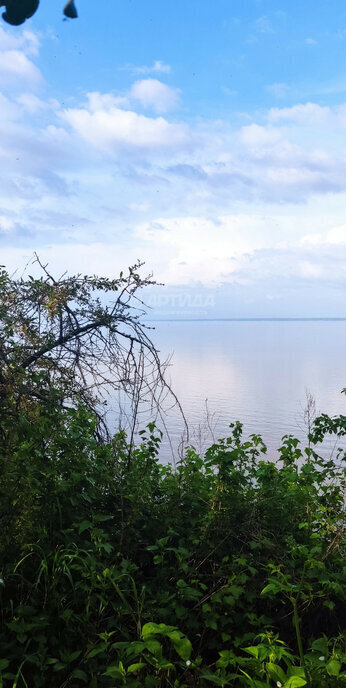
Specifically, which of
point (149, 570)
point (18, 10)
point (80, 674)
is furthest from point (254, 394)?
point (18, 10)

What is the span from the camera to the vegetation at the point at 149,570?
2746 mm

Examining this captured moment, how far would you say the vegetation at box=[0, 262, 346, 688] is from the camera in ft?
9.01

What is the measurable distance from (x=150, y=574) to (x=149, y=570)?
3 cm

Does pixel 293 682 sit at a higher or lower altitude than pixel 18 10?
lower

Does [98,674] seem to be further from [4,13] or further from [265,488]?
[4,13]

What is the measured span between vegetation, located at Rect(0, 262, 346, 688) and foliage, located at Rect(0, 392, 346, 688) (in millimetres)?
11

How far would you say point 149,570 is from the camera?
3676 mm

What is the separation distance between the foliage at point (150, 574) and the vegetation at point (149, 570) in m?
0.01

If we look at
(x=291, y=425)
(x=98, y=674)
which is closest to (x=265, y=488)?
(x=98, y=674)

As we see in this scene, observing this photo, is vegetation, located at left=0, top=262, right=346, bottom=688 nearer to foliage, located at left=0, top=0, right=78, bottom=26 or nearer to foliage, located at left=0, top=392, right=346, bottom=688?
foliage, located at left=0, top=392, right=346, bottom=688

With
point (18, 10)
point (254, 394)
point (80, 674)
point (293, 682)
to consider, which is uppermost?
point (18, 10)

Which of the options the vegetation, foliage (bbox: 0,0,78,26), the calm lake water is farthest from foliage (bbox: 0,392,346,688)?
the calm lake water

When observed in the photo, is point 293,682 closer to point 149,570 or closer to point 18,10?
point 149,570

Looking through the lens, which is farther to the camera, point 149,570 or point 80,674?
point 149,570
